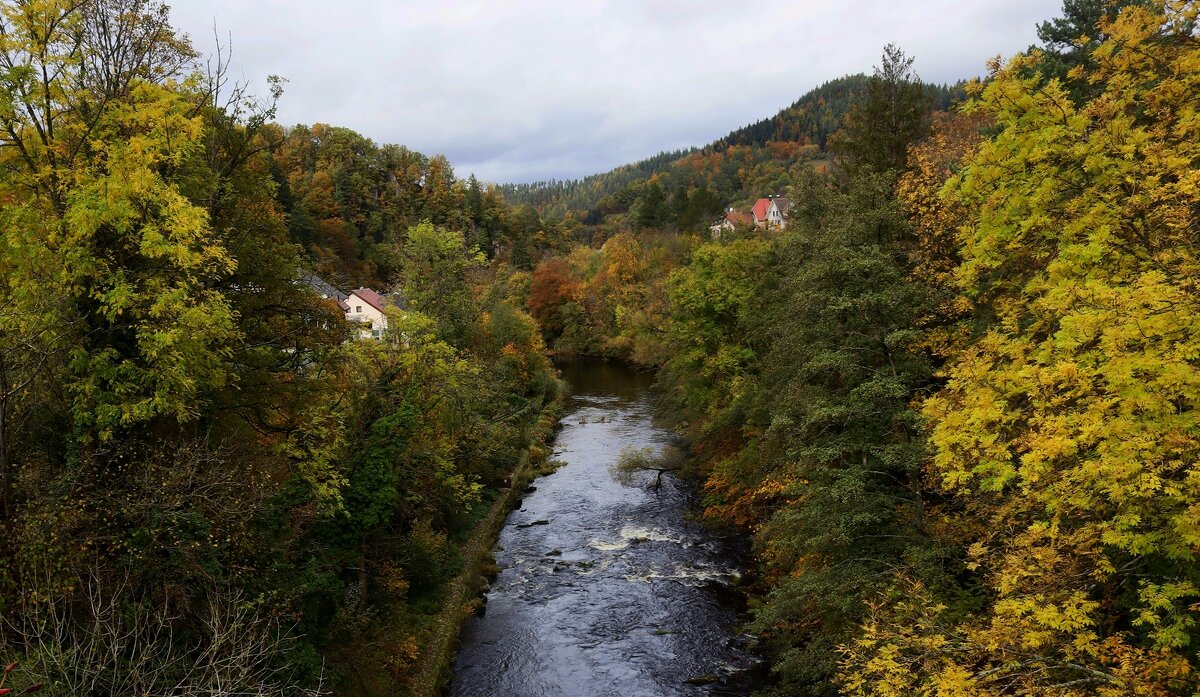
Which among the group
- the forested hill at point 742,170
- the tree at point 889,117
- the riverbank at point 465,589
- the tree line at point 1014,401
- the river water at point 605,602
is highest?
the forested hill at point 742,170

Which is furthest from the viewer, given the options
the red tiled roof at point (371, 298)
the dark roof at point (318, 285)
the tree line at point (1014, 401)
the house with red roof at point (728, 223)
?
the red tiled roof at point (371, 298)

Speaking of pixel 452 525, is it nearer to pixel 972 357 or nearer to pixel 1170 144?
pixel 972 357

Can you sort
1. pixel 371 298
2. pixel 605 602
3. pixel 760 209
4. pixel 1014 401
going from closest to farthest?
pixel 1014 401 < pixel 605 602 < pixel 371 298 < pixel 760 209

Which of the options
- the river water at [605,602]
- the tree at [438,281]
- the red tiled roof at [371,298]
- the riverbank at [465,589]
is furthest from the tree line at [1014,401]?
the red tiled roof at [371,298]

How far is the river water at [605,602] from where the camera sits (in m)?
16.9

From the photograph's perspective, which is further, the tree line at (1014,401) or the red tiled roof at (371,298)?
the red tiled roof at (371,298)

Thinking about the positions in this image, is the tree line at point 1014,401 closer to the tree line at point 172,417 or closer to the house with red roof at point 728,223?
the tree line at point 172,417

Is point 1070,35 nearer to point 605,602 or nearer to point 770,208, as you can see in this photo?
point 605,602

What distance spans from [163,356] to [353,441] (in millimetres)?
6063

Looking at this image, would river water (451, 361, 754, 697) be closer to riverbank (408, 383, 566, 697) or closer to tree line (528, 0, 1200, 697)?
riverbank (408, 383, 566, 697)

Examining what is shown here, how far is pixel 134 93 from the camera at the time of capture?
12250 mm

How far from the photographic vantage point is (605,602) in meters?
20.8

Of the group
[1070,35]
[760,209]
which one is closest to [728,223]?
[760,209]

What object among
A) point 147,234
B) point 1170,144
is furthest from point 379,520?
point 1170,144
